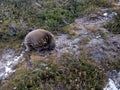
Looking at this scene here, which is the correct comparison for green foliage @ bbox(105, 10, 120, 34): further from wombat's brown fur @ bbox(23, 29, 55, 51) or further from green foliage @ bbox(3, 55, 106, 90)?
wombat's brown fur @ bbox(23, 29, 55, 51)

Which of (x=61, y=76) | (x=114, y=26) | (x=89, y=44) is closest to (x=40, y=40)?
(x=61, y=76)

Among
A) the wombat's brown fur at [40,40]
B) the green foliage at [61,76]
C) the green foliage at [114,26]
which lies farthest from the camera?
the green foliage at [114,26]

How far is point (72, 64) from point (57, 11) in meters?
3.64

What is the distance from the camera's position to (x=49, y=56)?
8.40m

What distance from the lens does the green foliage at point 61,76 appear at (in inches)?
293

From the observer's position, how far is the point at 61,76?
25.1 ft

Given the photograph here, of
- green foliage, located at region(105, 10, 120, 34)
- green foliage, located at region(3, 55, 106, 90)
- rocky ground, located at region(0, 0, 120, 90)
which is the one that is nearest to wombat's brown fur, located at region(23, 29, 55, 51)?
rocky ground, located at region(0, 0, 120, 90)

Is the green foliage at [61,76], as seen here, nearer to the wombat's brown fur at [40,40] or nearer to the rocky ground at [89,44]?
the rocky ground at [89,44]

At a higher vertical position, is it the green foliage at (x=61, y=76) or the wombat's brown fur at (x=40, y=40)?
the wombat's brown fur at (x=40, y=40)

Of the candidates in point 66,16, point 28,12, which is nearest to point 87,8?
point 66,16

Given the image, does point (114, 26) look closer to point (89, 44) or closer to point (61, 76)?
point (89, 44)

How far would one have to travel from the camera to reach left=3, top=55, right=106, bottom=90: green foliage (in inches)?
293

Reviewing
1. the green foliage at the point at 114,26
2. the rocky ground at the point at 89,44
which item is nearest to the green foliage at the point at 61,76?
the rocky ground at the point at 89,44

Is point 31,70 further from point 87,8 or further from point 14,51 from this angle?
point 87,8
